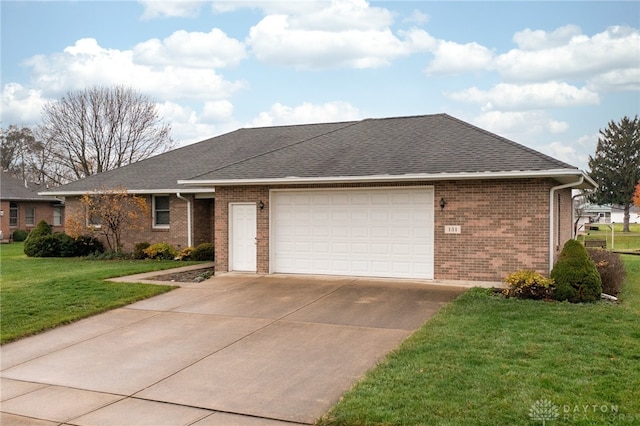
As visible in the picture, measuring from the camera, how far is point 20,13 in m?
15.5

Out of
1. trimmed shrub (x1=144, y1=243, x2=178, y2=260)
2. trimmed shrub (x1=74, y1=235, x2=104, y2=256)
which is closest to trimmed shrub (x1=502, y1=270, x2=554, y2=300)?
trimmed shrub (x1=144, y1=243, x2=178, y2=260)

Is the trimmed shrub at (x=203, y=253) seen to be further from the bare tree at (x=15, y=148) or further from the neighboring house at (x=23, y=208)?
the bare tree at (x=15, y=148)

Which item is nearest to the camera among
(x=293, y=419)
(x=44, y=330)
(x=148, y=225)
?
(x=293, y=419)

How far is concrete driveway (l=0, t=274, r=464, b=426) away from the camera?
5.79 meters

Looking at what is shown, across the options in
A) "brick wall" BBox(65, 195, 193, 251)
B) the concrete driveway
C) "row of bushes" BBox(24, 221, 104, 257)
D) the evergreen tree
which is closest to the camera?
the concrete driveway

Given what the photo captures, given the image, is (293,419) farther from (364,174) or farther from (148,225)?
(148,225)

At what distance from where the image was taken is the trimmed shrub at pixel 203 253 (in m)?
19.3

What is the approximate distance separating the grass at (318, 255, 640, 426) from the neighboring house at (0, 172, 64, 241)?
1303 inches

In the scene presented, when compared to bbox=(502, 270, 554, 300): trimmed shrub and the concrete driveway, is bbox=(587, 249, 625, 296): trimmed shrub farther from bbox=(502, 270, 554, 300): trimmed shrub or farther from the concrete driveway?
the concrete driveway

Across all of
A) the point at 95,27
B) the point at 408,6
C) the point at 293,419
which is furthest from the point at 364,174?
the point at 95,27

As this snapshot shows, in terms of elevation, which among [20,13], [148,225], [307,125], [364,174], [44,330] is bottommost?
[44,330]

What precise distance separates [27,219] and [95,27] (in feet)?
67.9

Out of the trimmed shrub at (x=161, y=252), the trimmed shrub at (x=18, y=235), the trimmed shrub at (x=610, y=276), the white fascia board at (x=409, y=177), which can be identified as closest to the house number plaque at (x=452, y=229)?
the white fascia board at (x=409, y=177)

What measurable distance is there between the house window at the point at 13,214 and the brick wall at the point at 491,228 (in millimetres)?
30537
